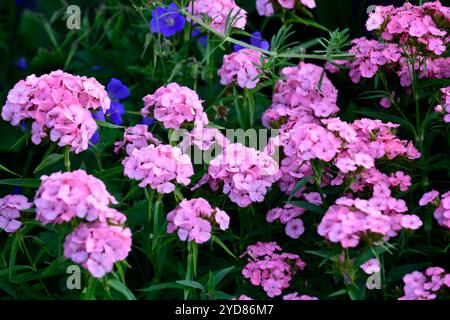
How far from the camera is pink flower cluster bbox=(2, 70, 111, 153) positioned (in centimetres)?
221

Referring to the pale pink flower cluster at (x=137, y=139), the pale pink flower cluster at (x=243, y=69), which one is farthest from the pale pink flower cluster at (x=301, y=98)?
the pale pink flower cluster at (x=137, y=139)

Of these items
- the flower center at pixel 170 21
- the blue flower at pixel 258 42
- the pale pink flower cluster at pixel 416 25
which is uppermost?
the flower center at pixel 170 21

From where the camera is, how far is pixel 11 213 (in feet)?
7.52

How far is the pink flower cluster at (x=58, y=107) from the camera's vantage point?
2205 mm

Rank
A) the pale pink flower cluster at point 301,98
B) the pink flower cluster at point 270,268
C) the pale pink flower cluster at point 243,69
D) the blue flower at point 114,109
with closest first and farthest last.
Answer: the pink flower cluster at point 270,268 → the blue flower at point 114,109 → the pale pink flower cluster at point 301,98 → the pale pink flower cluster at point 243,69

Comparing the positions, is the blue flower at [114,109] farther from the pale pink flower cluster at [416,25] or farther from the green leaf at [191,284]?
the pale pink flower cluster at [416,25]

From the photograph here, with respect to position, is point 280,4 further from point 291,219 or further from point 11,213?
point 11,213

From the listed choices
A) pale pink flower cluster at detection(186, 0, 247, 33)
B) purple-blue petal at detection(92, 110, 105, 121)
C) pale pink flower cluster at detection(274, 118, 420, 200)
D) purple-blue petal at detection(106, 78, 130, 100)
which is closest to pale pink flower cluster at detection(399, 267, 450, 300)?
pale pink flower cluster at detection(274, 118, 420, 200)

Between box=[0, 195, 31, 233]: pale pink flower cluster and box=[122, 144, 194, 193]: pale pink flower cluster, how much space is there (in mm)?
329

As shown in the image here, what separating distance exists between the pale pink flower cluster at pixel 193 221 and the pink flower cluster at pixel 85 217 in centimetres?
28

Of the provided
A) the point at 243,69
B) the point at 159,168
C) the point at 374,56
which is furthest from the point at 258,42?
the point at 159,168
